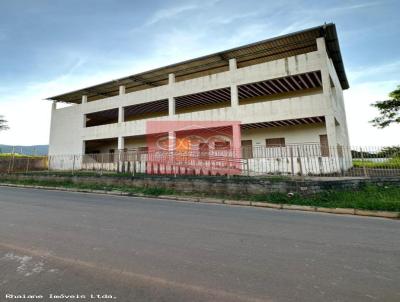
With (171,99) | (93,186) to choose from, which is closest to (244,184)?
(93,186)

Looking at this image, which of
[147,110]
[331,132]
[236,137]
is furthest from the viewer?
[147,110]

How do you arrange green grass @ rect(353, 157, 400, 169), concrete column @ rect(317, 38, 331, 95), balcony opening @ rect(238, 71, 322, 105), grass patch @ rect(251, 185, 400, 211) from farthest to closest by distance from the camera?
1. balcony opening @ rect(238, 71, 322, 105)
2. concrete column @ rect(317, 38, 331, 95)
3. green grass @ rect(353, 157, 400, 169)
4. grass patch @ rect(251, 185, 400, 211)

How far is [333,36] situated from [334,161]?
814 centimetres

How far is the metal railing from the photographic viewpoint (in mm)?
10344

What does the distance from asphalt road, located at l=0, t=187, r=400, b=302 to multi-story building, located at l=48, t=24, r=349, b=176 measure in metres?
9.27

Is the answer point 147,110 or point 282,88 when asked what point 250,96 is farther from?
point 147,110

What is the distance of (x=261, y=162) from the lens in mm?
13875

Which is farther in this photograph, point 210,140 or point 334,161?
point 210,140

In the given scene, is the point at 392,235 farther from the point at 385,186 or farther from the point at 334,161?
the point at 334,161

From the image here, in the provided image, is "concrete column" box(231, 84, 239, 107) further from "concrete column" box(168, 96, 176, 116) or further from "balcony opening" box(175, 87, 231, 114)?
"concrete column" box(168, 96, 176, 116)

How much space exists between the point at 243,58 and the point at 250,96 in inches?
124

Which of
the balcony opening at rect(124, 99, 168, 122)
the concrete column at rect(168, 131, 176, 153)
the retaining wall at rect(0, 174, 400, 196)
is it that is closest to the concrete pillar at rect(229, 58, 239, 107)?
the concrete column at rect(168, 131, 176, 153)

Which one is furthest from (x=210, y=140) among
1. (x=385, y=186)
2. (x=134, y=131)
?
(x=385, y=186)

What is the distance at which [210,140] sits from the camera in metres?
18.6
